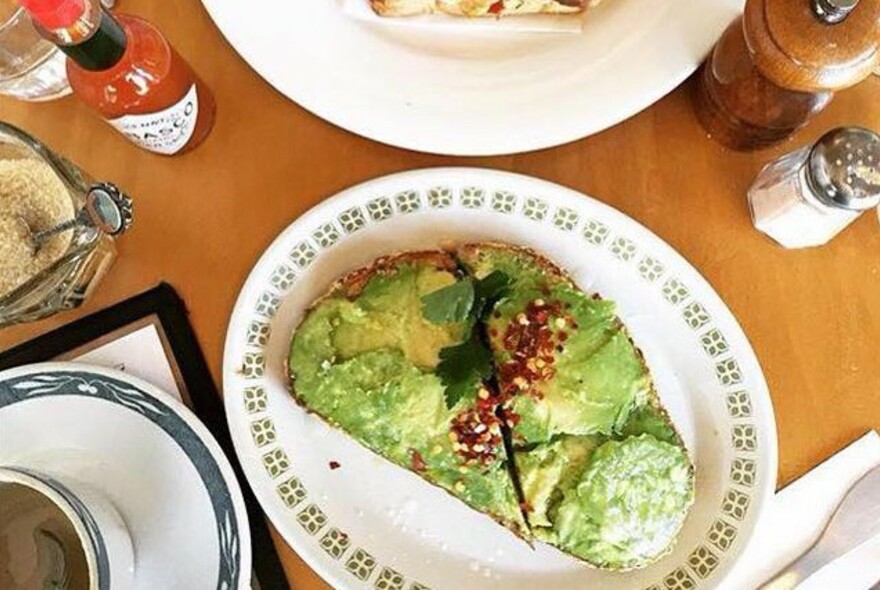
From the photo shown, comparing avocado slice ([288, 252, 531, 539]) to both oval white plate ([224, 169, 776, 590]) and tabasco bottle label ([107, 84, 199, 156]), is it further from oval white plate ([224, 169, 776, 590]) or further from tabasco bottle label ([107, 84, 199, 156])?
tabasco bottle label ([107, 84, 199, 156])

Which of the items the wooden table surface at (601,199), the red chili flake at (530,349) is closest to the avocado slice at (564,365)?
the red chili flake at (530,349)

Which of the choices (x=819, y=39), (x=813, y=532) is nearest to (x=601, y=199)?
(x=819, y=39)

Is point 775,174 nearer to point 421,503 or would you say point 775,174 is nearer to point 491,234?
point 491,234

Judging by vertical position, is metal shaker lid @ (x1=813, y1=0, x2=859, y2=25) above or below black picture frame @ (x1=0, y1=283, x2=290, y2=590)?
above

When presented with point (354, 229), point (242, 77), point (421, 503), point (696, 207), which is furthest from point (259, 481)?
point (696, 207)

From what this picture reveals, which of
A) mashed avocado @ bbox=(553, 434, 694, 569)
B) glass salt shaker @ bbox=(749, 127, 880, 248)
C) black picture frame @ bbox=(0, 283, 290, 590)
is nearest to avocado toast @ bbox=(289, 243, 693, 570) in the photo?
mashed avocado @ bbox=(553, 434, 694, 569)
